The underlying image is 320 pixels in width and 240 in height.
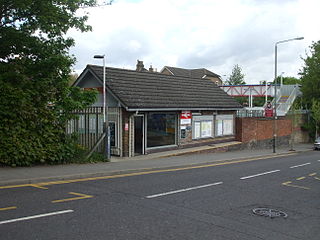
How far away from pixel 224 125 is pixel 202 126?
3.23m

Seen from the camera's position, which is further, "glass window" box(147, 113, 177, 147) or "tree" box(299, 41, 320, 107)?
"tree" box(299, 41, 320, 107)

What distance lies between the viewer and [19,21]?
14.2 meters

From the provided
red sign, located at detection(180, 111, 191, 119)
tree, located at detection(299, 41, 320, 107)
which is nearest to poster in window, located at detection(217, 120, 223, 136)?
red sign, located at detection(180, 111, 191, 119)

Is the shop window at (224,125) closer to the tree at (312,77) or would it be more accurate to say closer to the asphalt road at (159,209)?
the asphalt road at (159,209)

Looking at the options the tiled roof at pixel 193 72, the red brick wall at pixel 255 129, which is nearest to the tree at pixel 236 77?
the tiled roof at pixel 193 72

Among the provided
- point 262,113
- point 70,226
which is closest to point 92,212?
point 70,226

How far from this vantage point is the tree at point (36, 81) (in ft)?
43.8

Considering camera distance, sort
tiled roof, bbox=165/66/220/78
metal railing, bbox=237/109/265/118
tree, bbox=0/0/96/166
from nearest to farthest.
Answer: tree, bbox=0/0/96/166
metal railing, bbox=237/109/265/118
tiled roof, bbox=165/66/220/78

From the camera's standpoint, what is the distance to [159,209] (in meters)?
8.16

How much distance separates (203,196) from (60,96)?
817cm

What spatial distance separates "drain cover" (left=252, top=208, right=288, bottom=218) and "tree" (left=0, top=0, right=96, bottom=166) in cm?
900

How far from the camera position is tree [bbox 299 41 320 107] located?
45.2 metres

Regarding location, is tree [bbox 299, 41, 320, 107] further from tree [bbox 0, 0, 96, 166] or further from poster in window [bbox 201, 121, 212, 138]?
tree [bbox 0, 0, 96, 166]

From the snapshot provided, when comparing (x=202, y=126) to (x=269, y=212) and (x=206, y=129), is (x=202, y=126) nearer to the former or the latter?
(x=206, y=129)
